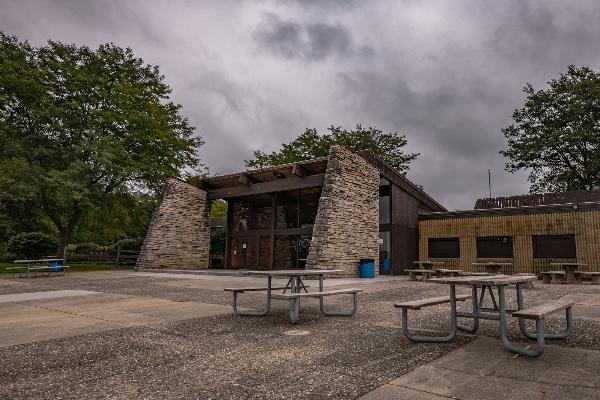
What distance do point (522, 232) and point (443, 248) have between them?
3.97 meters

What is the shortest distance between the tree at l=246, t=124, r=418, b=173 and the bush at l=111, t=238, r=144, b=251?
12956 mm

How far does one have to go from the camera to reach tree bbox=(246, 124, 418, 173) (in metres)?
30.6

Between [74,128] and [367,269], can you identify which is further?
[74,128]

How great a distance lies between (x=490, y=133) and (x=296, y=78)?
2093cm

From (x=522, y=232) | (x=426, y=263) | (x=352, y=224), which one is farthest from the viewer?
(x=522, y=232)

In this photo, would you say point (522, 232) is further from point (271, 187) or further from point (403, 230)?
point (271, 187)

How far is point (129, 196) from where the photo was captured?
2109cm

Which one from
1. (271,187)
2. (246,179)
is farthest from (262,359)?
(246,179)

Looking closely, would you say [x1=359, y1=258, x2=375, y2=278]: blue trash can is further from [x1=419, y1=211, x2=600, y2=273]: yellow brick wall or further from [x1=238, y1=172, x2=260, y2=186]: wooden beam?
[x1=238, y1=172, x2=260, y2=186]: wooden beam

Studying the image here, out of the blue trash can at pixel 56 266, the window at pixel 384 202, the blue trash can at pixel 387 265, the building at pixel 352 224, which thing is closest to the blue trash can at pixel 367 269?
the building at pixel 352 224

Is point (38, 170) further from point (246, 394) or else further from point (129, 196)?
point (246, 394)

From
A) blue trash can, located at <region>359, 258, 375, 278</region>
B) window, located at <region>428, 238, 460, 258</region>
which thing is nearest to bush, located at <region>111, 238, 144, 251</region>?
blue trash can, located at <region>359, 258, 375, 278</region>

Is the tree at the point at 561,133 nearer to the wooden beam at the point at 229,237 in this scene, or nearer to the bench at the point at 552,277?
the bench at the point at 552,277

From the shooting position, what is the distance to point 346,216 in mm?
16172
